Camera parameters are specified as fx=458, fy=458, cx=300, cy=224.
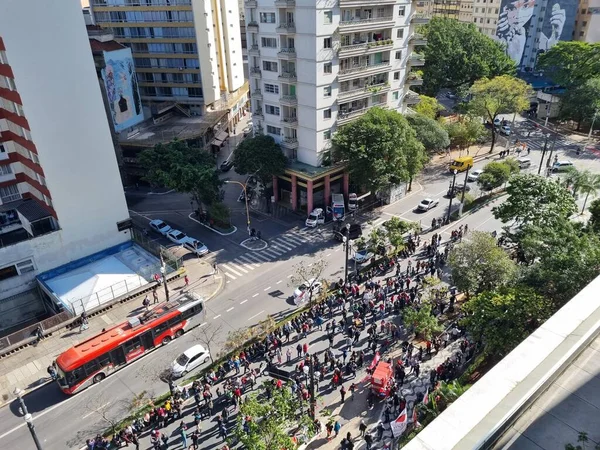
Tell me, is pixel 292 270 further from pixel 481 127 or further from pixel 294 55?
pixel 481 127

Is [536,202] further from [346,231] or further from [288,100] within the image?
[288,100]

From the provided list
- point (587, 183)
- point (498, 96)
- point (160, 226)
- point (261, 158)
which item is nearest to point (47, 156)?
point (160, 226)

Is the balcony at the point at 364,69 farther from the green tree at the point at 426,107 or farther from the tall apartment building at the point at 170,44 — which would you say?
the tall apartment building at the point at 170,44

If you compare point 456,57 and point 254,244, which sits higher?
point 456,57

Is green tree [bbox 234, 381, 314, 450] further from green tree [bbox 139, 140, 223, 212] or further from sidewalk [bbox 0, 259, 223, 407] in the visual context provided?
green tree [bbox 139, 140, 223, 212]

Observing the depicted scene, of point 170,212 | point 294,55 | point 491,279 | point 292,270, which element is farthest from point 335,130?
point 491,279

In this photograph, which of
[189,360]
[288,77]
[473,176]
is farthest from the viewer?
[473,176]

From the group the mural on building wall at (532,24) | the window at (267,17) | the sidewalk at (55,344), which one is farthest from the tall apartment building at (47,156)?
the mural on building wall at (532,24)
